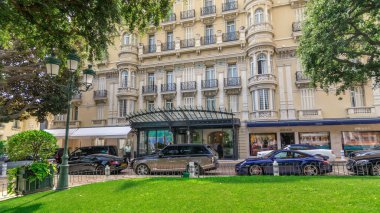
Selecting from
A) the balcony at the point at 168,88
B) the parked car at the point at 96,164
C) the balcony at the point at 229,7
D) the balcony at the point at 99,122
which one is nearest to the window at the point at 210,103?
the balcony at the point at 168,88

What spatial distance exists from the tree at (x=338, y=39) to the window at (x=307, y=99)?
7.17 meters

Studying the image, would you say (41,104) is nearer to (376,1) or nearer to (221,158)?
(221,158)

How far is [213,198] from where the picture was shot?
6.62 m

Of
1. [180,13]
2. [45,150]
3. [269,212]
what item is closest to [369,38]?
[269,212]

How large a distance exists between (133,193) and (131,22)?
18.6 ft

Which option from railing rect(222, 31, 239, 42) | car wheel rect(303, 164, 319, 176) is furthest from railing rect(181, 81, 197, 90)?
car wheel rect(303, 164, 319, 176)

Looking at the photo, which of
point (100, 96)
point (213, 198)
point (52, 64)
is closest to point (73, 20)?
point (52, 64)

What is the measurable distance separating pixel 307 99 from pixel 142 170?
15.8 metres

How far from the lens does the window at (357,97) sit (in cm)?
2066

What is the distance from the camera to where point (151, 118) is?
2194 centimetres

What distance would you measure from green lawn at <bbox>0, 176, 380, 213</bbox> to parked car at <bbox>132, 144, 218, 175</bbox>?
462 cm

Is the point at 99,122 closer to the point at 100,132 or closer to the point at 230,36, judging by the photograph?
the point at 100,132

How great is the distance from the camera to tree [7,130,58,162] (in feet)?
30.9

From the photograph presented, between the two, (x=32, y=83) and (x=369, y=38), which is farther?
(x=32, y=83)
